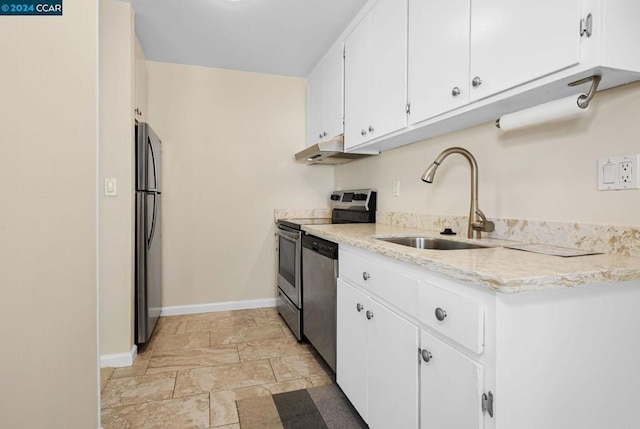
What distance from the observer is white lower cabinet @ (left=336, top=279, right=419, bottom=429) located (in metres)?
1.19

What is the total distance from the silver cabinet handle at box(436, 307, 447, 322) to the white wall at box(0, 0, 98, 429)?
3.76 feet

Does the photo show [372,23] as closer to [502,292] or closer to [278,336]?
[502,292]

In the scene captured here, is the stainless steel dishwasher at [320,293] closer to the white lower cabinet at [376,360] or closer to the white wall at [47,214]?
the white lower cabinet at [376,360]

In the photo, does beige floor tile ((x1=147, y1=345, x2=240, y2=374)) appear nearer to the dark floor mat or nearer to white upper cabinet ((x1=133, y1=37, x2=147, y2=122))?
the dark floor mat

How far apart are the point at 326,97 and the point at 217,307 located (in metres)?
2.24

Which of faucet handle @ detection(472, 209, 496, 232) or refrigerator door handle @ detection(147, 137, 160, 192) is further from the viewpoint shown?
refrigerator door handle @ detection(147, 137, 160, 192)

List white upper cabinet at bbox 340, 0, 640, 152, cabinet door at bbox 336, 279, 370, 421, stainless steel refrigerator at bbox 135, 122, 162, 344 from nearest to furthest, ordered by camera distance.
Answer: white upper cabinet at bbox 340, 0, 640, 152, cabinet door at bbox 336, 279, 370, 421, stainless steel refrigerator at bbox 135, 122, 162, 344

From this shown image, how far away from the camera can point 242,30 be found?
2543 millimetres

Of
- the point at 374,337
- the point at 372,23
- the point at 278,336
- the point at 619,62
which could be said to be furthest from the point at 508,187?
the point at 278,336

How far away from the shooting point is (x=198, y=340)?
2.64 m

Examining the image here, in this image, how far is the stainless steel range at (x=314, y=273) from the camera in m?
2.01

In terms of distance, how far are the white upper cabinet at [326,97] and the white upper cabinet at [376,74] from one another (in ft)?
0.53

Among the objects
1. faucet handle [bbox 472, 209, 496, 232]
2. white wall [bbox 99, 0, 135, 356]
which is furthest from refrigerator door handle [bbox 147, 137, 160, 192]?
faucet handle [bbox 472, 209, 496, 232]

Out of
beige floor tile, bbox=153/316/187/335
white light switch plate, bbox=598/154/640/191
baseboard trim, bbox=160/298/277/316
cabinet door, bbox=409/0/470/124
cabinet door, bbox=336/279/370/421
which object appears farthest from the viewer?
baseboard trim, bbox=160/298/277/316
